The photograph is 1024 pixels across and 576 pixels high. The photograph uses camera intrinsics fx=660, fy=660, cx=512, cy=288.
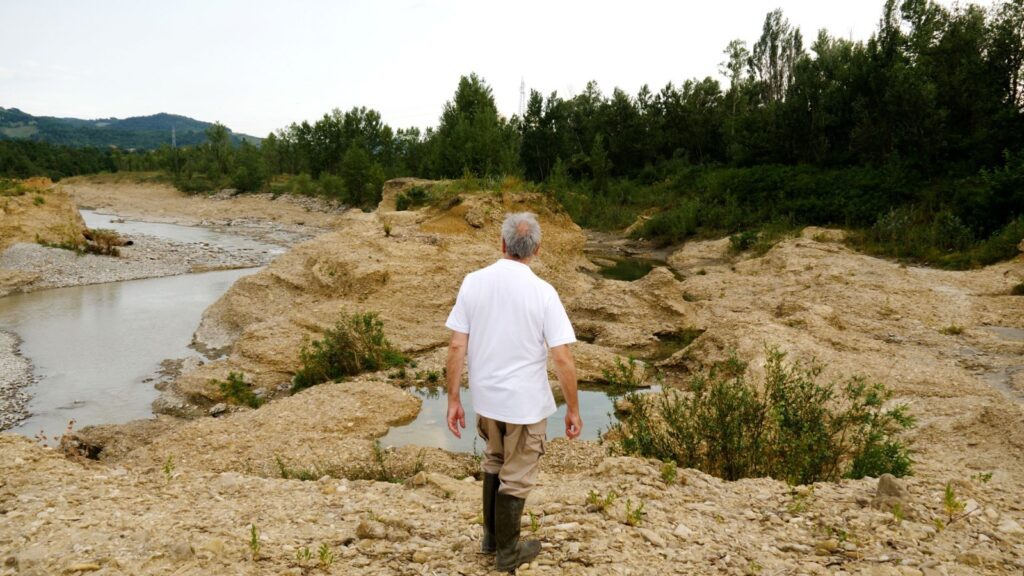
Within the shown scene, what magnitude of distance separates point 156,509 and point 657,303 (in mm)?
11533

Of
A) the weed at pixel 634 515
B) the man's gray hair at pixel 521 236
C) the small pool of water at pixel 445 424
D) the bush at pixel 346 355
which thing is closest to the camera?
the man's gray hair at pixel 521 236

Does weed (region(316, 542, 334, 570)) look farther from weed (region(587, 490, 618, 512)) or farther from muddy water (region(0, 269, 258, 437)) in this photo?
muddy water (region(0, 269, 258, 437))

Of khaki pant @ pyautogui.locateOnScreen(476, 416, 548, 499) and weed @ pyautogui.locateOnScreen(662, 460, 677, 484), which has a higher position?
khaki pant @ pyautogui.locateOnScreen(476, 416, 548, 499)

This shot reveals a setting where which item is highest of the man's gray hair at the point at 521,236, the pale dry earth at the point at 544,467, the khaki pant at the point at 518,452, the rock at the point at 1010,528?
the man's gray hair at the point at 521,236

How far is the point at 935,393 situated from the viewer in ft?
29.8

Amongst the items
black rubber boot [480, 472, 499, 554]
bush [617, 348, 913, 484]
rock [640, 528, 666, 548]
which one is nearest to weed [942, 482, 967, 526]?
bush [617, 348, 913, 484]

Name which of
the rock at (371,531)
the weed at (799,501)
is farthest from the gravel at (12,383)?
the weed at (799,501)

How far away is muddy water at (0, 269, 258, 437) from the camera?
1015cm

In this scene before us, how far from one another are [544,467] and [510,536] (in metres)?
3.39

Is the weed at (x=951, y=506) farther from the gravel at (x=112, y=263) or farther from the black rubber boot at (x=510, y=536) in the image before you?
the gravel at (x=112, y=263)

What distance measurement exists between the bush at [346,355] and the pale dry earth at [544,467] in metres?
0.48

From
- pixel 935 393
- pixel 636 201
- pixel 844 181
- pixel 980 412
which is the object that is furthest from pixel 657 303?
pixel 636 201

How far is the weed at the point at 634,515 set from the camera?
13.7ft

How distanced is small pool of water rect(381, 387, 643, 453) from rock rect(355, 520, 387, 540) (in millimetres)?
3376
